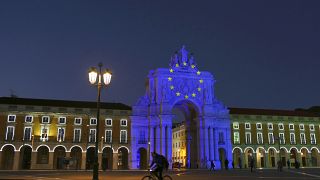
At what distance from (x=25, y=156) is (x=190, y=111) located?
36.9 meters

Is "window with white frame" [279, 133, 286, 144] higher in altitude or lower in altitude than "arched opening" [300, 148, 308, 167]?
higher

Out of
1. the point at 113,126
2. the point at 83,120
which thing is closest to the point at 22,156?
the point at 83,120

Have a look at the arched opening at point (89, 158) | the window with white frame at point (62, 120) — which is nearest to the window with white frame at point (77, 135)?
the window with white frame at point (62, 120)

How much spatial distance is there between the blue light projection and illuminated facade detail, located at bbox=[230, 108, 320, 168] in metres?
4.07

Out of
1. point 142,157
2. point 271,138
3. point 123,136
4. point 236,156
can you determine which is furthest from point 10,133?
point 271,138

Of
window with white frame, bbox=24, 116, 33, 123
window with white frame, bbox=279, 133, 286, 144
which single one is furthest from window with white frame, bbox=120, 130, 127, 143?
window with white frame, bbox=279, 133, 286, 144

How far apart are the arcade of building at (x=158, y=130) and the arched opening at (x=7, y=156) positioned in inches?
6.7

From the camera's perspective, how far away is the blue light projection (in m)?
73.4

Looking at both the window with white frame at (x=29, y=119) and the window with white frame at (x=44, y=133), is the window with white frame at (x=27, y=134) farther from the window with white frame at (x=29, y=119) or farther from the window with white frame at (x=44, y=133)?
the window with white frame at (x=44, y=133)

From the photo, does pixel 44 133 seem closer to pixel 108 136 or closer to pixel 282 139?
pixel 108 136

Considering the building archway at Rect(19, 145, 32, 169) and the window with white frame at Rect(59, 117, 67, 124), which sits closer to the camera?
the building archway at Rect(19, 145, 32, 169)

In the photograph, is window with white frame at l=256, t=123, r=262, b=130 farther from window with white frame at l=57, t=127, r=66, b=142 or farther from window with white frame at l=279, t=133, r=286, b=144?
window with white frame at l=57, t=127, r=66, b=142

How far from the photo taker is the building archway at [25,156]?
214 feet

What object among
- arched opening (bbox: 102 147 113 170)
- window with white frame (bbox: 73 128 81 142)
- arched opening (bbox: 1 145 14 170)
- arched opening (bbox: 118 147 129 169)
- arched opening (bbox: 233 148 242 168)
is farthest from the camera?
arched opening (bbox: 233 148 242 168)
